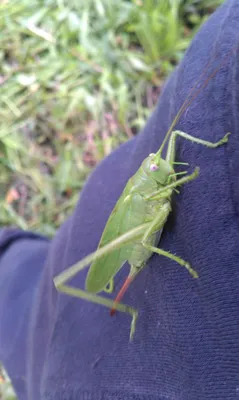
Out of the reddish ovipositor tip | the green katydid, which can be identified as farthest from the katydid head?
the reddish ovipositor tip

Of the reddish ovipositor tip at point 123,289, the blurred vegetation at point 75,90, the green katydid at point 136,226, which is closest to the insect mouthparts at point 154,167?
the green katydid at point 136,226

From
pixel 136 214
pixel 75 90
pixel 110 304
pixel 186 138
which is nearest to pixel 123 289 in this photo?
pixel 110 304

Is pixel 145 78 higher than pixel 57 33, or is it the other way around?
pixel 57 33

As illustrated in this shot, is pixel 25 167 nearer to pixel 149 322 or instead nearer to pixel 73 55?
pixel 73 55

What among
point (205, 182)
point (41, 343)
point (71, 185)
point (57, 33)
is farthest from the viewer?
point (57, 33)

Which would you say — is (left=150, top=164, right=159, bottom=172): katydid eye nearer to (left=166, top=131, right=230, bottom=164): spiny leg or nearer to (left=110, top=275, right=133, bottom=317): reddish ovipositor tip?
(left=166, top=131, right=230, bottom=164): spiny leg

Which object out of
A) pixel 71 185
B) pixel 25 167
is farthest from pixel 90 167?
pixel 25 167

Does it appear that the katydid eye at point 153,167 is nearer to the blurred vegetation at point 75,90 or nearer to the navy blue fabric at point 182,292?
the navy blue fabric at point 182,292
